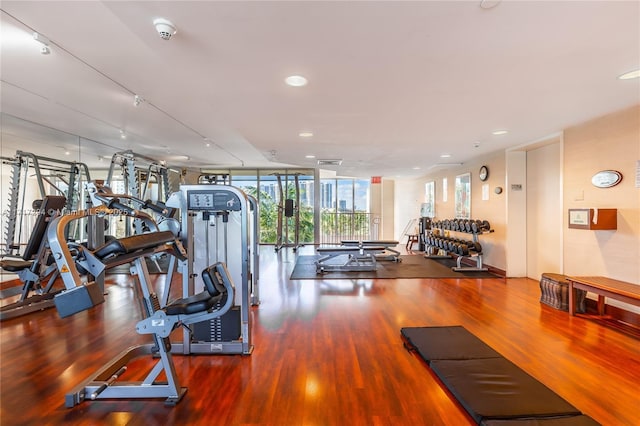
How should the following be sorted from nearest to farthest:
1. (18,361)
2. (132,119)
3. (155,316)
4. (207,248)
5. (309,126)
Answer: (155,316), (18,361), (207,248), (309,126), (132,119)

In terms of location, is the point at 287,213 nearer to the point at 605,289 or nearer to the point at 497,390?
the point at 605,289

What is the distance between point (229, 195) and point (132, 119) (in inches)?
124

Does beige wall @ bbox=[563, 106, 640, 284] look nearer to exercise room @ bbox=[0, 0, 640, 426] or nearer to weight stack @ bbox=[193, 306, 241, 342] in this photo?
exercise room @ bbox=[0, 0, 640, 426]

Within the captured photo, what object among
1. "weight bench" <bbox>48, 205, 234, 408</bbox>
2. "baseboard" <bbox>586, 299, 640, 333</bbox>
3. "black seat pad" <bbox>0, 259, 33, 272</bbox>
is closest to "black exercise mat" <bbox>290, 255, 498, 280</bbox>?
"baseboard" <bbox>586, 299, 640, 333</bbox>

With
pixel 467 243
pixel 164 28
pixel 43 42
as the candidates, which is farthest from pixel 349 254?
pixel 43 42

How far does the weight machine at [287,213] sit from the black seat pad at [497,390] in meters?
7.05

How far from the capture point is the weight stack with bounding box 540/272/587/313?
12.3 feet

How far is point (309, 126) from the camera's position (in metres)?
4.11

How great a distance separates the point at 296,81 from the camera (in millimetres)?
2646

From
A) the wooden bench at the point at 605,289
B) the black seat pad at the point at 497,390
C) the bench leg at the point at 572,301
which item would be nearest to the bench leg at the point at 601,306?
the wooden bench at the point at 605,289

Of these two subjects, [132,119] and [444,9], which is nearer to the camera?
[444,9]

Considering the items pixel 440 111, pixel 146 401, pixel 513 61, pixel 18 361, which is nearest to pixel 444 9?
pixel 513 61

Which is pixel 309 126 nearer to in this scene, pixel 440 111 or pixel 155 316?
pixel 440 111

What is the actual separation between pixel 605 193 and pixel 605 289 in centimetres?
123
